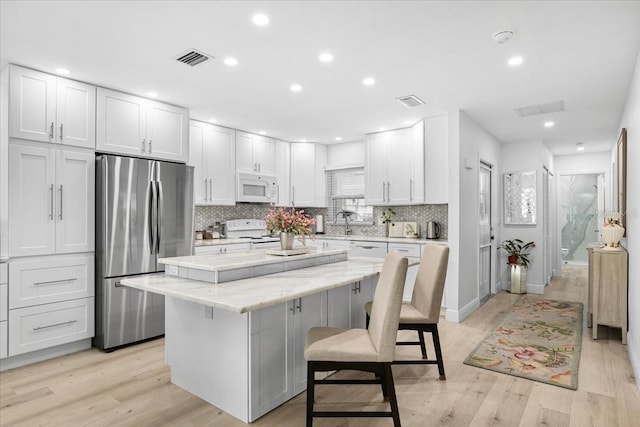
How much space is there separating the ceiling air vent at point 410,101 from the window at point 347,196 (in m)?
2.13

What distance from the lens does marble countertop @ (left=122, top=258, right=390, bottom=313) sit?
6.11 ft

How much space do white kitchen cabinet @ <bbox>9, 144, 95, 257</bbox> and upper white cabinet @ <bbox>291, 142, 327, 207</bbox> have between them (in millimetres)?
3238


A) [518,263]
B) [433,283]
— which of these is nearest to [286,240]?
[433,283]

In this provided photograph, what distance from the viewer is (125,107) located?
369 centimetres

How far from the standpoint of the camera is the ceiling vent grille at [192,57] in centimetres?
283

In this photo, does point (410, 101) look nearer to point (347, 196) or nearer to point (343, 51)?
point (343, 51)

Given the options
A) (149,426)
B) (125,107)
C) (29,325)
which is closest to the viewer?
(149,426)

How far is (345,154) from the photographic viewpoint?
20.7 ft

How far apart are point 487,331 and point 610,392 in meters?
1.34

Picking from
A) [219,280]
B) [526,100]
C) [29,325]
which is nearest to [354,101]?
[526,100]

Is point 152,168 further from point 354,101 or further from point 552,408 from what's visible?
point 552,408

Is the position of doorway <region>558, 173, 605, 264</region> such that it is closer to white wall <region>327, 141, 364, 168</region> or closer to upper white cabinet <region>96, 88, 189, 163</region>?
white wall <region>327, 141, 364, 168</region>

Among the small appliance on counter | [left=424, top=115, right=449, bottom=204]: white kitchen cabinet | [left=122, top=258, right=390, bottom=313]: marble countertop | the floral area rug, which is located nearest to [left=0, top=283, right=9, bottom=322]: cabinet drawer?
[left=122, top=258, right=390, bottom=313]: marble countertop

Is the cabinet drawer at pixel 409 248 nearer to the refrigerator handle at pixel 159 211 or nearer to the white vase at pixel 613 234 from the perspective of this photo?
the white vase at pixel 613 234
